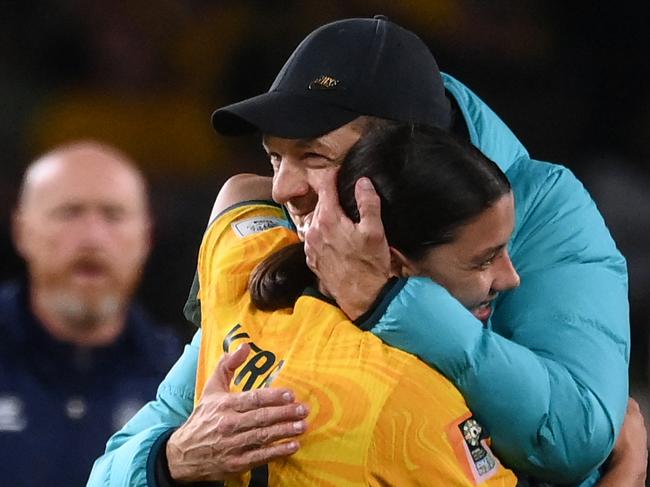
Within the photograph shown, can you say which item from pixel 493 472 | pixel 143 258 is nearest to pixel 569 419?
pixel 493 472

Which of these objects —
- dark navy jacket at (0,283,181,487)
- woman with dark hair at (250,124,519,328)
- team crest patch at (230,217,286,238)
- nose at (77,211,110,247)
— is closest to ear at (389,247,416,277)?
woman with dark hair at (250,124,519,328)

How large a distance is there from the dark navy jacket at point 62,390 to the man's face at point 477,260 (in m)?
1.59

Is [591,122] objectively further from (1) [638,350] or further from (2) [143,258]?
(2) [143,258]

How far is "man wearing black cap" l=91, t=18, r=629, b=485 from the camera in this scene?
133 centimetres

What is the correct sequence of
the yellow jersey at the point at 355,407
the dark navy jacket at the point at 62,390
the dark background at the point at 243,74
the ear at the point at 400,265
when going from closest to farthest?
1. the yellow jersey at the point at 355,407
2. the ear at the point at 400,265
3. the dark navy jacket at the point at 62,390
4. the dark background at the point at 243,74

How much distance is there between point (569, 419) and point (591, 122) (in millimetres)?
2615

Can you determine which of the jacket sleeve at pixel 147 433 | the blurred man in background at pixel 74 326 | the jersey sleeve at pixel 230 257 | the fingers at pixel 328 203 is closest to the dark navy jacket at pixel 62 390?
the blurred man in background at pixel 74 326

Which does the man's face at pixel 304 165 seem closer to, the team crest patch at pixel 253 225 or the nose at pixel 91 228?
the team crest patch at pixel 253 225

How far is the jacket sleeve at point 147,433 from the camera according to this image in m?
1.44

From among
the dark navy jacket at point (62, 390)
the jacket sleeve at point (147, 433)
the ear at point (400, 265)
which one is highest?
the ear at point (400, 265)

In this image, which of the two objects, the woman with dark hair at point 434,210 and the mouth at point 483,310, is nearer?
the woman with dark hair at point 434,210

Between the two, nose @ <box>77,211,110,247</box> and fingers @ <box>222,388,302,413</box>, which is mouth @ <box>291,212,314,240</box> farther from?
nose @ <box>77,211,110,247</box>

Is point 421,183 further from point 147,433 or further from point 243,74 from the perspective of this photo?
point 243,74

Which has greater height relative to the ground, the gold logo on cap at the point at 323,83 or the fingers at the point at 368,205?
the gold logo on cap at the point at 323,83
